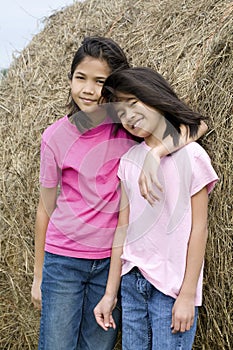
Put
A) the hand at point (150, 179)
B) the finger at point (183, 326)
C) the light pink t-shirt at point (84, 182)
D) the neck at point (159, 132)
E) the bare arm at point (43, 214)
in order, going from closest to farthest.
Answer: the hand at point (150, 179) < the finger at point (183, 326) < the neck at point (159, 132) < the light pink t-shirt at point (84, 182) < the bare arm at point (43, 214)

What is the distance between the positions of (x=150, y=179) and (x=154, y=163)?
0.23 ft

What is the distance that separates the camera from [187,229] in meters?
2.51

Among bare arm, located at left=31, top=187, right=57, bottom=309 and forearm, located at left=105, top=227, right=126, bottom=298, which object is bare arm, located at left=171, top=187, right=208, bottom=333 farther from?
bare arm, located at left=31, top=187, right=57, bottom=309

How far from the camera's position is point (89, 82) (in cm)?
279

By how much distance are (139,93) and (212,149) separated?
484mm

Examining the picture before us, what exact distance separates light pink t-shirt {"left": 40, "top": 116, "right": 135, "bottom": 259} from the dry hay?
43 cm

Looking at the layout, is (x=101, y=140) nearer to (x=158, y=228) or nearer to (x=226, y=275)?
(x=158, y=228)

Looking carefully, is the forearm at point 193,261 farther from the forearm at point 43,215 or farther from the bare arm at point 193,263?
the forearm at point 43,215

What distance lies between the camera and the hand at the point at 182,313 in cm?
247

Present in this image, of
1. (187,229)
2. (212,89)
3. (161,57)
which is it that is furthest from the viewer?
(161,57)

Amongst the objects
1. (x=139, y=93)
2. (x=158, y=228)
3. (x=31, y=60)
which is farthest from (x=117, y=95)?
(x=31, y=60)

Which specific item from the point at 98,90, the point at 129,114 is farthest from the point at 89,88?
the point at 129,114

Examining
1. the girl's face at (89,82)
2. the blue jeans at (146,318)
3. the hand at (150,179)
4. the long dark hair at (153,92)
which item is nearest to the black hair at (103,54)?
the girl's face at (89,82)

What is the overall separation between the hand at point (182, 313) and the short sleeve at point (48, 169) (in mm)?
663
